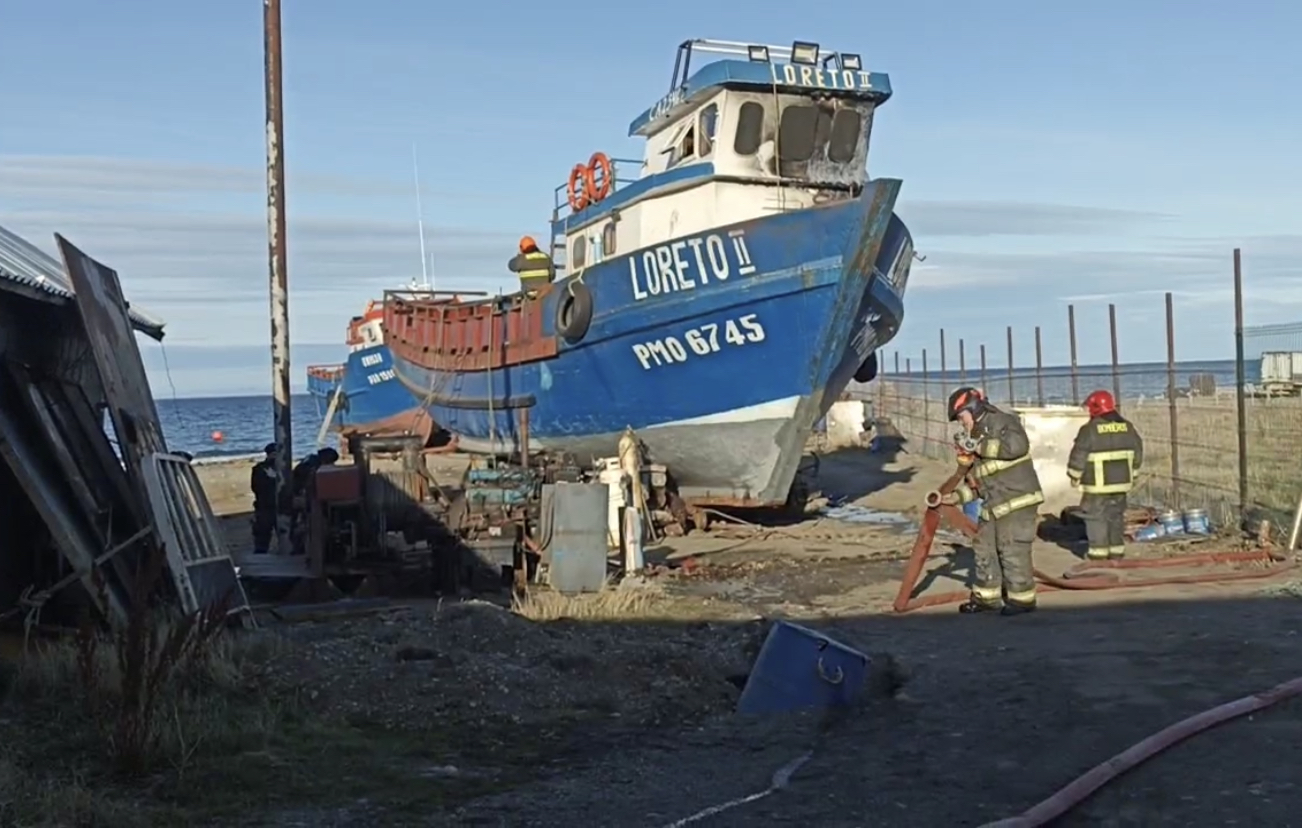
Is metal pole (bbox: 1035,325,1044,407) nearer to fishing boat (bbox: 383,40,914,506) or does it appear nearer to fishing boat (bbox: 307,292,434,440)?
fishing boat (bbox: 383,40,914,506)

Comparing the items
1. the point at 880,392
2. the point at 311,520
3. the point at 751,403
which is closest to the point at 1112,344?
the point at 751,403

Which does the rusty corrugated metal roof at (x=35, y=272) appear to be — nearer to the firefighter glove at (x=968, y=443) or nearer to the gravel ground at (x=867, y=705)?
the gravel ground at (x=867, y=705)

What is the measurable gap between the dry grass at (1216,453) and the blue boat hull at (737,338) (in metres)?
3.70

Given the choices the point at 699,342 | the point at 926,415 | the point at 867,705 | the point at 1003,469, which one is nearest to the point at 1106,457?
the point at 1003,469

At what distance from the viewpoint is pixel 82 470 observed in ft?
29.9

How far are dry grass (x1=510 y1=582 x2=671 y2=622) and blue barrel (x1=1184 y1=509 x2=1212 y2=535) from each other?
5.87 m

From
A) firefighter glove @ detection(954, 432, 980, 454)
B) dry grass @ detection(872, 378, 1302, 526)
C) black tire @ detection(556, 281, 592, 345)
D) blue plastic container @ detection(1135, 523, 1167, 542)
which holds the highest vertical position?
black tire @ detection(556, 281, 592, 345)

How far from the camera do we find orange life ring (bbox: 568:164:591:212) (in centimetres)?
1970

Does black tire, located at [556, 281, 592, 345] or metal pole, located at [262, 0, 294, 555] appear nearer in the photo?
metal pole, located at [262, 0, 294, 555]

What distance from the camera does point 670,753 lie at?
623cm

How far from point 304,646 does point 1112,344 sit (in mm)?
10592

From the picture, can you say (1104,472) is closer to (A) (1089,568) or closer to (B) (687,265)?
Result: (A) (1089,568)

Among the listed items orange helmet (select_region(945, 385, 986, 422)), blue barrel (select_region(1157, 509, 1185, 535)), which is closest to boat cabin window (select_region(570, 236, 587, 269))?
blue barrel (select_region(1157, 509, 1185, 535))

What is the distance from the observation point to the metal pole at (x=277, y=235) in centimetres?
1407
